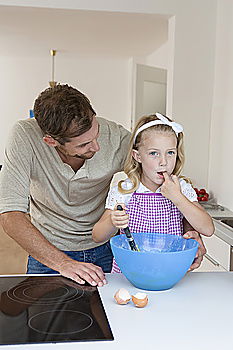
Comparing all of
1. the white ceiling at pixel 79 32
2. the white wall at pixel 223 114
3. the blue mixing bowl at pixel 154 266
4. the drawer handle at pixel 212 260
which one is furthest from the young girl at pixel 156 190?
the white ceiling at pixel 79 32

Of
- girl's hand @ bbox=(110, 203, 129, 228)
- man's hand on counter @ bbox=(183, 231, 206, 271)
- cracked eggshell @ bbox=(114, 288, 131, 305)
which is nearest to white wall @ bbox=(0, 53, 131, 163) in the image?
man's hand on counter @ bbox=(183, 231, 206, 271)

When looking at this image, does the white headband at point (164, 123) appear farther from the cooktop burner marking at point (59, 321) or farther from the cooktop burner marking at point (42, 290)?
the cooktop burner marking at point (59, 321)

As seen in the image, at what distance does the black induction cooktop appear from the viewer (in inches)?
40.1

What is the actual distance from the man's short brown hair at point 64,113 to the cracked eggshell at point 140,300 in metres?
0.57

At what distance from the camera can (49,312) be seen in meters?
1.15

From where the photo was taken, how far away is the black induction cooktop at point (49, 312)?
40.1 inches

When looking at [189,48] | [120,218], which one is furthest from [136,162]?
[189,48]

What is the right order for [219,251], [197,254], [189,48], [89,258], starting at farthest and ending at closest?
[189,48] → [219,251] → [89,258] → [197,254]

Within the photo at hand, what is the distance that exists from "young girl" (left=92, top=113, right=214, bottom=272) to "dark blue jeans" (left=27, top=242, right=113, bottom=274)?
181 mm

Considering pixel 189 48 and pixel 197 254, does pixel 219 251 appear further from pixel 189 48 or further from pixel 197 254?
pixel 189 48

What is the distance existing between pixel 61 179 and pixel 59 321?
70 cm

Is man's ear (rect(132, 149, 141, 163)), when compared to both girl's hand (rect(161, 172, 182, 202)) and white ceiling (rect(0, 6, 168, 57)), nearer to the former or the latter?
girl's hand (rect(161, 172, 182, 202))

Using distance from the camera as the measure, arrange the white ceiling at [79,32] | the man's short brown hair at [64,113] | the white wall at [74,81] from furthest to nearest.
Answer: the white wall at [74,81] → the white ceiling at [79,32] → the man's short brown hair at [64,113]

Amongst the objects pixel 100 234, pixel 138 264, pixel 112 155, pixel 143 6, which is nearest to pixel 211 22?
pixel 143 6
